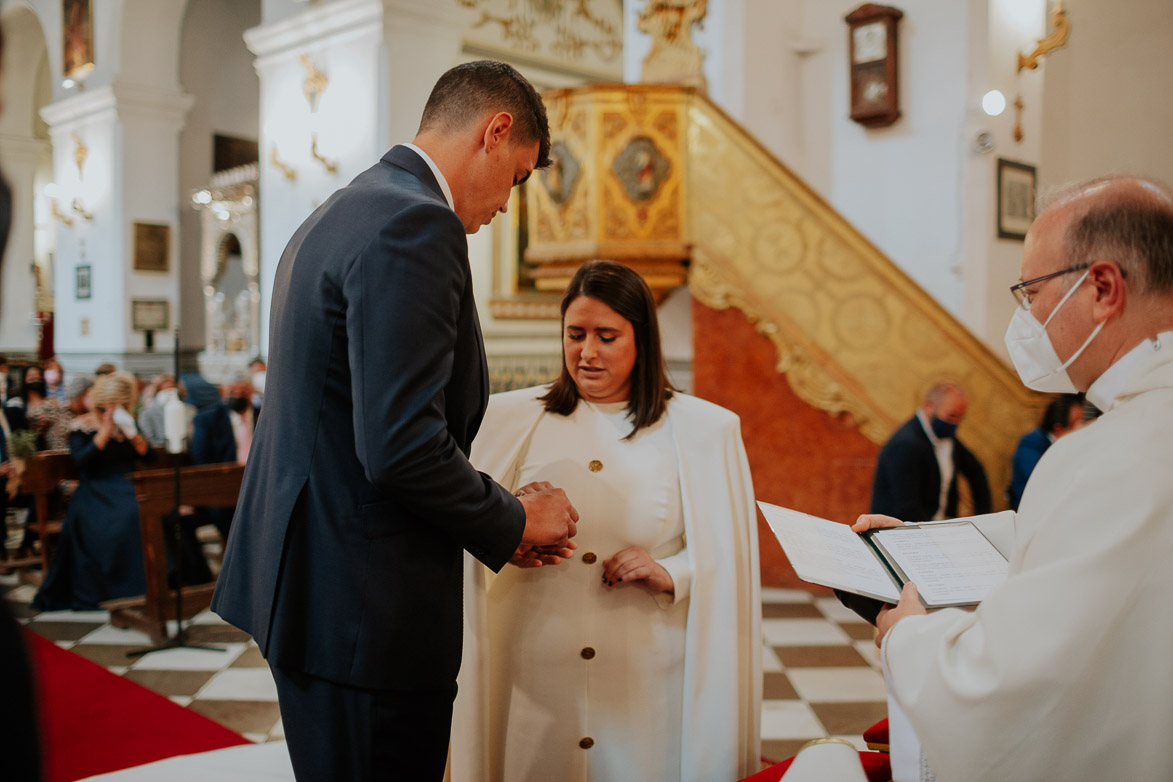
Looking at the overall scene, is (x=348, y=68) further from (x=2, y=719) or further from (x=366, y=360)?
(x=2, y=719)

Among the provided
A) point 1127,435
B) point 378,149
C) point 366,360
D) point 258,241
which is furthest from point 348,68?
point 1127,435

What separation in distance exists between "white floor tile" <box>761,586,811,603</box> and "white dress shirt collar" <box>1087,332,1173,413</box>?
16.5 ft

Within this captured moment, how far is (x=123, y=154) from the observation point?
1258cm

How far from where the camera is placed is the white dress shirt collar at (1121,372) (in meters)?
1.29

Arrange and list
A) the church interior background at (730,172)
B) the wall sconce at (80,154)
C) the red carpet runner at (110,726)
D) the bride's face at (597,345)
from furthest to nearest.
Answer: the wall sconce at (80,154)
the church interior background at (730,172)
the red carpet runner at (110,726)
the bride's face at (597,345)

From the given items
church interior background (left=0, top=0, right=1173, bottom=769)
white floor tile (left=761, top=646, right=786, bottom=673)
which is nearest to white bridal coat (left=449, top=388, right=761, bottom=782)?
church interior background (left=0, top=0, right=1173, bottom=769)

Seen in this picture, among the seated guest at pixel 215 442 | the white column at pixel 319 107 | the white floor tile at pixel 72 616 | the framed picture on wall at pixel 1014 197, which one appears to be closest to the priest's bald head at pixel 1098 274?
the white floor tile at pixel 72 616

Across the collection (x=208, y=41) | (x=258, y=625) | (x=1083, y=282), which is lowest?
(x=258, y=625)

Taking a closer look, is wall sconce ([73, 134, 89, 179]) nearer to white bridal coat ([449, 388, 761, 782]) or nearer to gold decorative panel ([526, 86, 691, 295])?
gold decorative panel ([526, 86, 691, 295])

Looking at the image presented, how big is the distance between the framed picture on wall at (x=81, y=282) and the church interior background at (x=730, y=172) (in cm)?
14

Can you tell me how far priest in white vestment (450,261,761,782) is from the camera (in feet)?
7.09

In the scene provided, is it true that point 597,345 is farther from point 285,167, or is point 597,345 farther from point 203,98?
point 203,98

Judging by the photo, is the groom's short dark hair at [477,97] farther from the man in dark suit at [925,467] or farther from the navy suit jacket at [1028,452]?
the navy suit jacket at [1028,452]

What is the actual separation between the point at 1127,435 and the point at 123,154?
13.9 metres
